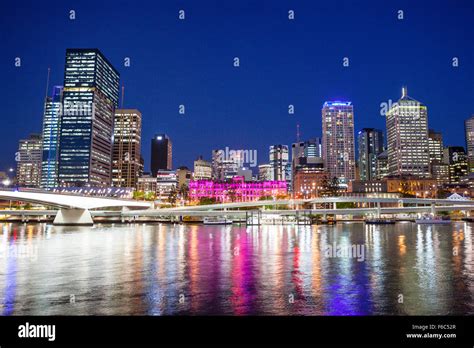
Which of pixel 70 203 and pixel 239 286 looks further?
pixel 70 203

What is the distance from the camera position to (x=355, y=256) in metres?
31.9

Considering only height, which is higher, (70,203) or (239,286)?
(70,203)

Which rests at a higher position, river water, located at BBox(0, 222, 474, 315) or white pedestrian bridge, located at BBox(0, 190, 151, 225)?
white pedestrian bridge, located at BBox(0, 190, 151, 225)

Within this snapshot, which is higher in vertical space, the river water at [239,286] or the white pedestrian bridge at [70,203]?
the white pedestrian bridge at [70,203]

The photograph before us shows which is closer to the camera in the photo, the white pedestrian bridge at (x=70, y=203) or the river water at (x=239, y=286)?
the river water at (x=239, y=286)

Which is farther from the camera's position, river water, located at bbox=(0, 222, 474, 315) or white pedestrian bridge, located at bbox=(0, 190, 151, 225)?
white pedestrian bridge, located at bbox=(0, 190, 151, 225)
